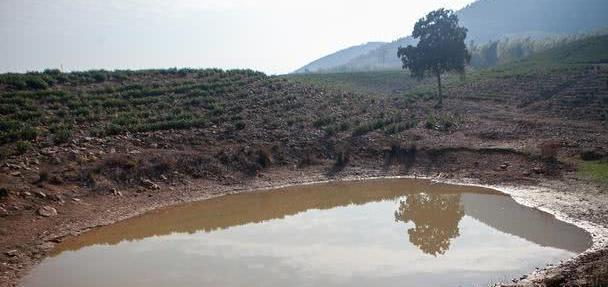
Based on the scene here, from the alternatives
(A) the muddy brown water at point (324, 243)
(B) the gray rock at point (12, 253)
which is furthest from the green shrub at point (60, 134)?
(B) the gray rock at point (12, 253)

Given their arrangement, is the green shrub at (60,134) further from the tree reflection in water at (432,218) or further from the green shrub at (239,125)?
the tree reflection in water at (432,218)

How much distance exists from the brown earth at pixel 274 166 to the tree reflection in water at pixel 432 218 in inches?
92.4

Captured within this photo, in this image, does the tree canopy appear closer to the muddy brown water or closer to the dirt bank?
the dirt bank

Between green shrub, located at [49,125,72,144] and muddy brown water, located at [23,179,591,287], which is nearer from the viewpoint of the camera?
muddy brown water, located at [23,179,591,287]

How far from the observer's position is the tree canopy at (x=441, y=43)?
122ft

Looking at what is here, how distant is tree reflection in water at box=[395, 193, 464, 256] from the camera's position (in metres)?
14.1

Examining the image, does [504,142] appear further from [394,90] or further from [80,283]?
[394,90]

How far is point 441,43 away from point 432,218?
23.4 metres

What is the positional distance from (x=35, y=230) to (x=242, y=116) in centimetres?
1463

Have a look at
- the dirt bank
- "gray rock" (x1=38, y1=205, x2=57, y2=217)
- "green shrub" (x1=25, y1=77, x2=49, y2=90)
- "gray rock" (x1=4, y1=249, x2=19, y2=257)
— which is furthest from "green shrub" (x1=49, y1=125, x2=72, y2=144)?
"gray rock" (x1=4, y1=249, x2=19, y2=257)

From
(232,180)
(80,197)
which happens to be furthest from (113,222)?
(232,180)

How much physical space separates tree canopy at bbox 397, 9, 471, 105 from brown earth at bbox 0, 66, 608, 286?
7.18m

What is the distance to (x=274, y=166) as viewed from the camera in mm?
22859

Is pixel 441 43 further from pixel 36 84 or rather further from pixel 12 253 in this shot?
pixel 12 253
